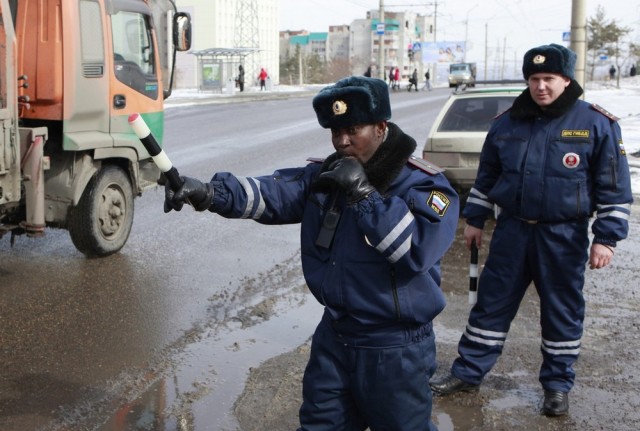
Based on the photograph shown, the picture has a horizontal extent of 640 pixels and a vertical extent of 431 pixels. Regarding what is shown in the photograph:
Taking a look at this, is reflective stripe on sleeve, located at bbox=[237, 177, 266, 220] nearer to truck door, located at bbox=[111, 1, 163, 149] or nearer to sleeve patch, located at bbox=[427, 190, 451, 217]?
sleeve patch, located at bbox=[427, 190, 451, 217]

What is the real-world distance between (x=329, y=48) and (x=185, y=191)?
149886 millimetres

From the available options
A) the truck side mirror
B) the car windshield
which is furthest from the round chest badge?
the car windshield

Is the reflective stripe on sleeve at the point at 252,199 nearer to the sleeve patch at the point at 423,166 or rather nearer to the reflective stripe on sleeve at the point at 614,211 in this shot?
the sleeve patch at the point at 423,166

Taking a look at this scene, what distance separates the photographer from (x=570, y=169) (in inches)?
160

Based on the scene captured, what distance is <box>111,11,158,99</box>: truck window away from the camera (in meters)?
7.37

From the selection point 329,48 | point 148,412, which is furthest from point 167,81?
point 329,48

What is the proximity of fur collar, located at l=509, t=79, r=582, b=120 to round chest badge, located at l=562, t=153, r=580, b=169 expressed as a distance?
0.21m

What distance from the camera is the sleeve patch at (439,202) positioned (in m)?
2.73

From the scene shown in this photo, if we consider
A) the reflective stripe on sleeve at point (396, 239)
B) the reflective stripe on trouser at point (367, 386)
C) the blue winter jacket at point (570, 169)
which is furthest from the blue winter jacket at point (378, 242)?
the blue winter jacket at point (570, 169)

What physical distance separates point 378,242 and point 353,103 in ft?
1.58

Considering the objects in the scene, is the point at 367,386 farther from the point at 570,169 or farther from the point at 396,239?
the point at 570,169

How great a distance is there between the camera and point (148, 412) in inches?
161

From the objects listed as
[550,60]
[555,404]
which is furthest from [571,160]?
[555,404]

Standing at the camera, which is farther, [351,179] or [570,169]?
[570,169]
